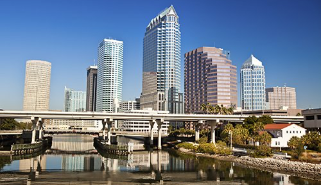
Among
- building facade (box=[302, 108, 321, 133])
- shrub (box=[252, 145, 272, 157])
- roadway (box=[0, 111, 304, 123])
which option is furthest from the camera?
roadway (box=[0, 111, 304, 123])

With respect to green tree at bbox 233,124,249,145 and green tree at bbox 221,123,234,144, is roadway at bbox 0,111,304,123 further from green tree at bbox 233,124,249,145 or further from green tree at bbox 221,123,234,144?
green tree at bbox 233,124,249,145

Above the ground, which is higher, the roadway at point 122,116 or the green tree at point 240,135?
the roadway at point 122,116

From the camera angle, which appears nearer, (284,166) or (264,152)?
(284,166)

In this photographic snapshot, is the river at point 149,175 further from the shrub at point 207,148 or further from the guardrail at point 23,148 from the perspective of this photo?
the guardrail at point 23,148

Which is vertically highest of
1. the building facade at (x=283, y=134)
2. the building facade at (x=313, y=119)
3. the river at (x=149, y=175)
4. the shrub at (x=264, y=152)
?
the building facade at (x=313, y=119)

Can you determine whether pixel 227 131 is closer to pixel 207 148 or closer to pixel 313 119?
pixel 207 148

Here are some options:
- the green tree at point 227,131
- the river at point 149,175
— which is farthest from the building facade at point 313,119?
the river at point 149,175

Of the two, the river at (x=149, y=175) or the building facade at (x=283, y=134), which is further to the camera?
the building facade at (x=283, y=134)

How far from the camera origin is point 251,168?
241ft

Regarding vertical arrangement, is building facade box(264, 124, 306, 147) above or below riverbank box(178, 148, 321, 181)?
above

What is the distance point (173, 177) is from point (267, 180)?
19128 mm

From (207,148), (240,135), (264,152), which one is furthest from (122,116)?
(264,152)

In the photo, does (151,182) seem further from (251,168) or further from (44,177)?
(251,168)

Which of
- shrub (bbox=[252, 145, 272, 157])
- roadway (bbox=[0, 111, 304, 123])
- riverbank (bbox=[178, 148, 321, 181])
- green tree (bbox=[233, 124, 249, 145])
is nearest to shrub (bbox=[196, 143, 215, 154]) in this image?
green tree (bbox=[233, 124, 249, 145])
